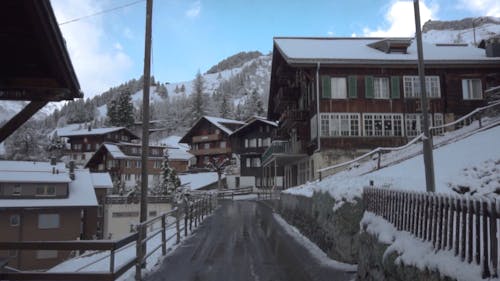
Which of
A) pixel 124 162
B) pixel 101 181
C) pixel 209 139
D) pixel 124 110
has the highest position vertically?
pixel 124 110

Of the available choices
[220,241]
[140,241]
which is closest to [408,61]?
[220,241]

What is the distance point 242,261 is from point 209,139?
72323 mm

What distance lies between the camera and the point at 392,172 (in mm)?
18641

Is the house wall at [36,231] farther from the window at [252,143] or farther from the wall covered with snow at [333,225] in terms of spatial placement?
the window at [252,143]

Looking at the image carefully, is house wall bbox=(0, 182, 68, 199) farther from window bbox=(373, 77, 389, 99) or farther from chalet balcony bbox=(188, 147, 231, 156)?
chalet balcony bbox=(188, 147, 231, 156)

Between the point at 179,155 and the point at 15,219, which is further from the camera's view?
the point at 179,155

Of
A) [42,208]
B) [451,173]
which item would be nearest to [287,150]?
[42,208]

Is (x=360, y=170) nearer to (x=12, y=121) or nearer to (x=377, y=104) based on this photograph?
(x=377, y=104)

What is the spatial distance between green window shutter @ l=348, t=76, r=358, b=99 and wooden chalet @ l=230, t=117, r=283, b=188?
3521 cm

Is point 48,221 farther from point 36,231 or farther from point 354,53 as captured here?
point 354,53

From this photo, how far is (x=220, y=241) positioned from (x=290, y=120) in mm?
22882

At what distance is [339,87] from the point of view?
106 feet

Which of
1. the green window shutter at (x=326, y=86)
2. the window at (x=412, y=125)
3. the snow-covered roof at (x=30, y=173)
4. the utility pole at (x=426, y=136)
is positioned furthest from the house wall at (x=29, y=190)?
the utility pole at (x=426, y=136)

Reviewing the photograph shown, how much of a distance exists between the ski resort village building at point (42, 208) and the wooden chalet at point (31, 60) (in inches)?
1192
